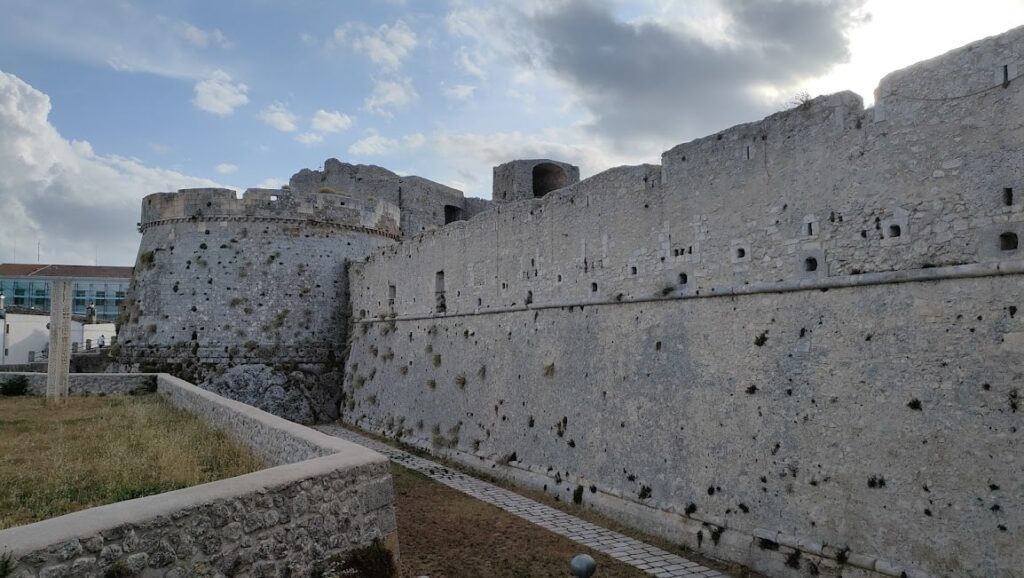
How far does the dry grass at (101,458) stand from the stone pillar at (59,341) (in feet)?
7.36

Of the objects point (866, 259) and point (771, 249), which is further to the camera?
point (771, 249)

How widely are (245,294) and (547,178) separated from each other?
10.4m

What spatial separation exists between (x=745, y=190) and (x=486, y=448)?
7.19 meters

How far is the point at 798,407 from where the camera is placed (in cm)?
734

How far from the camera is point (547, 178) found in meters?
21.4

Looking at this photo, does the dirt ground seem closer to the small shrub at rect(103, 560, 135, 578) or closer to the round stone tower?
the small shrub at rect(103, 560, 135, 578)

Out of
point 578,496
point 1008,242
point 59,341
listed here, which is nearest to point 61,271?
point 59,341

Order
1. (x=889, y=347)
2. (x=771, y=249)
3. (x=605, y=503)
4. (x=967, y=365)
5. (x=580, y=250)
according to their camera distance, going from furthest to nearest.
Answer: (x=580, y=250), (x=605, y=503), (x=771, y=249), (x=889, y=347), (x=967, y=365)

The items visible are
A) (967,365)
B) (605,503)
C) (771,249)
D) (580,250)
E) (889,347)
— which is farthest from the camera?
(580,250)

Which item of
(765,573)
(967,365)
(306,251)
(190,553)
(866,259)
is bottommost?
(765,573)

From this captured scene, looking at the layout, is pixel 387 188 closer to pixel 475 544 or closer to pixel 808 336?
pixel 475 544

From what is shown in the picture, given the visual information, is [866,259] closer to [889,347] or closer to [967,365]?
[889,347]

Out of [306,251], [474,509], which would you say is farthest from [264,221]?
[474,509]

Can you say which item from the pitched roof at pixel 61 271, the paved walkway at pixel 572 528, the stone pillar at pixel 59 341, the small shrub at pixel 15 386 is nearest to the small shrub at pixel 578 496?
the paved walkway at pixel 572 528
